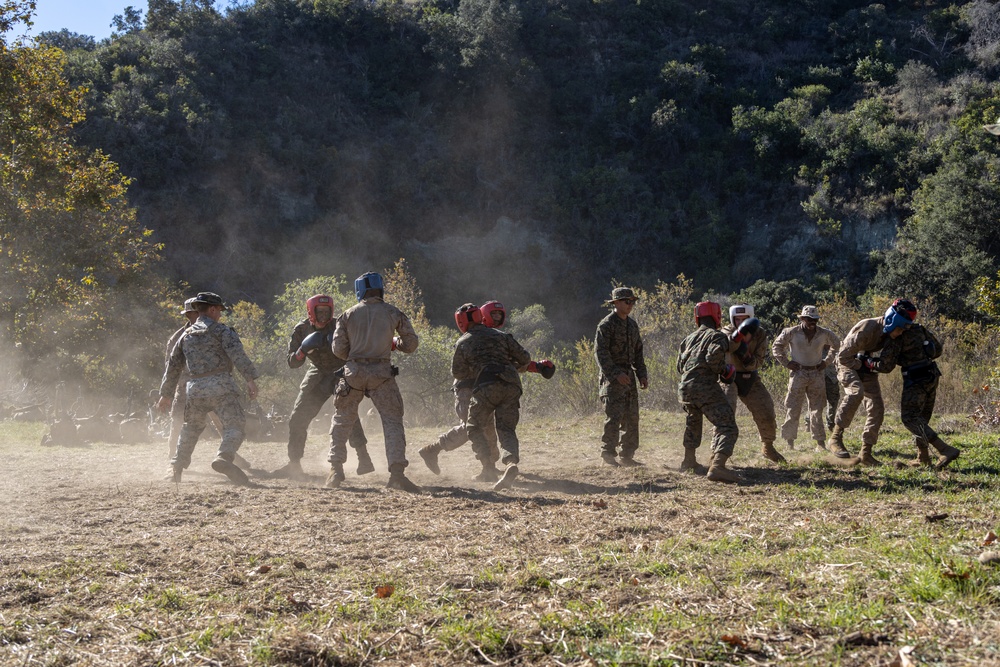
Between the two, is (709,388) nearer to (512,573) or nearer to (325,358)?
(325,358)

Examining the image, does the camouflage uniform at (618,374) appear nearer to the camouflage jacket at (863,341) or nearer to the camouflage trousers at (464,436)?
the camouflage trousers at (464,436)

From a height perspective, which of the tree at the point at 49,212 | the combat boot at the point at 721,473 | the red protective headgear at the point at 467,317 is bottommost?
the combat boot at the point at 721,473

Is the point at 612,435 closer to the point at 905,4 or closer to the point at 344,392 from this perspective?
the point at 344,392

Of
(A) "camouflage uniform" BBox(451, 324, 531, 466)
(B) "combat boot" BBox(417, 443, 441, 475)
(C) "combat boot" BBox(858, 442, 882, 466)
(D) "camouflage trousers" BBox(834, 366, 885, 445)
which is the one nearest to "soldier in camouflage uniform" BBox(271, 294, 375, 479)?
(B) "combat boot" BBox(417, 443, 441, 475)

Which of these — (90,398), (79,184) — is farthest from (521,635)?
(90,398)

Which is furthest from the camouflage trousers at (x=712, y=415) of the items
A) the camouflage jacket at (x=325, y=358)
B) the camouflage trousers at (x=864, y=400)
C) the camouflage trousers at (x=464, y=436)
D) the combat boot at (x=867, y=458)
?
the camouflage jacket at (x=325, y=358)

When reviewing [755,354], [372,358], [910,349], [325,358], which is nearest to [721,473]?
[755,354]

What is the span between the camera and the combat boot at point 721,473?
8.09 m

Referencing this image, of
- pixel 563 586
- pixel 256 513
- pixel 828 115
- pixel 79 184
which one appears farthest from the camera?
pixel 828 115

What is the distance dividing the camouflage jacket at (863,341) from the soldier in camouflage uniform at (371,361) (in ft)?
15.4

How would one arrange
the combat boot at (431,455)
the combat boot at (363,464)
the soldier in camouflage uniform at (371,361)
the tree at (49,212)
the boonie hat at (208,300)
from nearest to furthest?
1. the soldier in camouflage uniform at (371,361)
2. the boonie hat at (208,300)
3. the combat boot at (363,464)
4. the combat boot at (431,455)
5. the tree at (49,212)

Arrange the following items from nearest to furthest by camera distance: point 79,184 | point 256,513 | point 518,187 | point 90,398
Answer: point 256,513 < point 79,184 < point 90,398 < point 518,187

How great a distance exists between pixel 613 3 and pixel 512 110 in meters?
12.9

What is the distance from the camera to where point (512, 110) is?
51812mm
